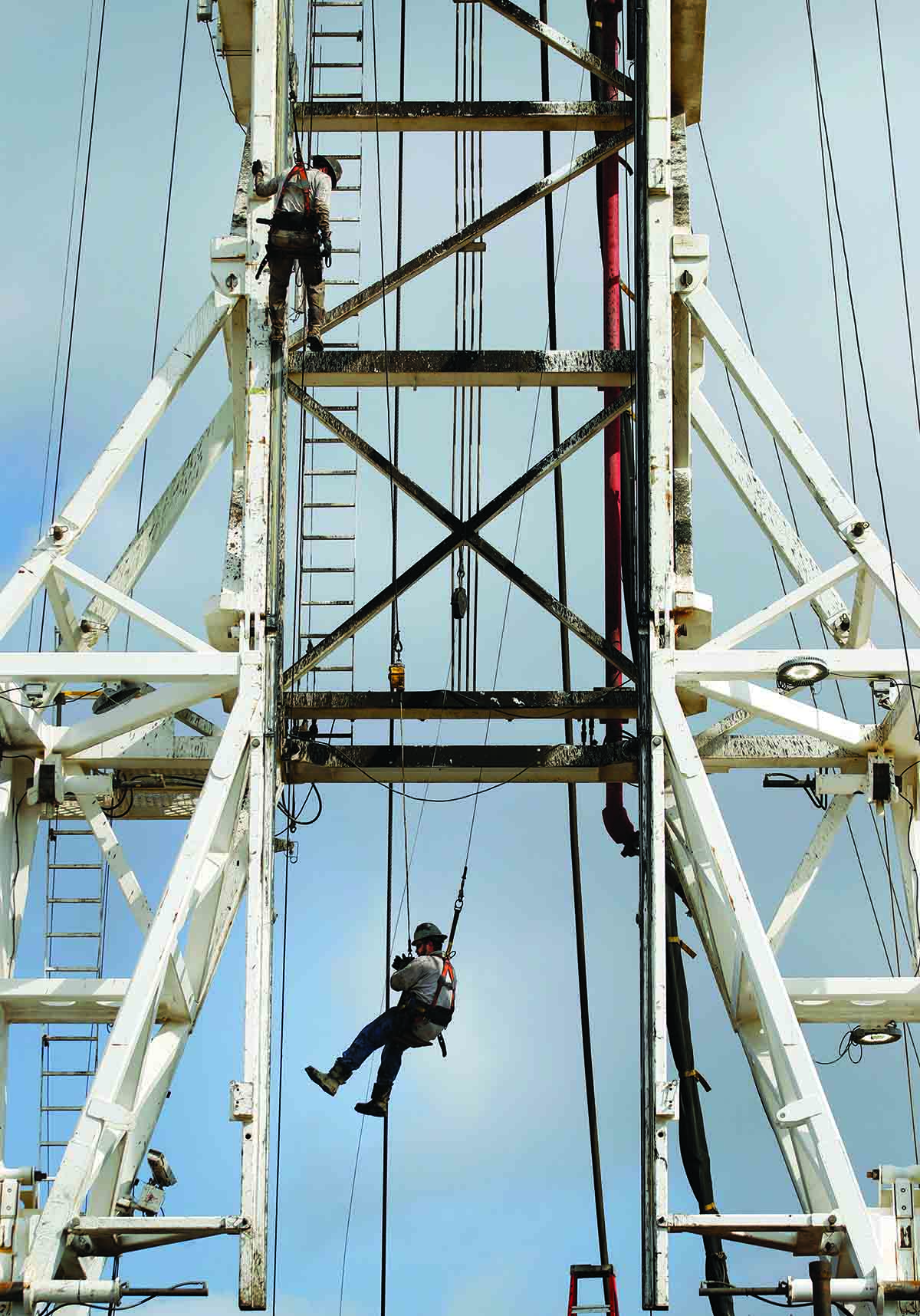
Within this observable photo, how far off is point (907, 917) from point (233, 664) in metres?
6.01

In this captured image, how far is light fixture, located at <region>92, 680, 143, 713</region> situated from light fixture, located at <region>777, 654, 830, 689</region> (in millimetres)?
5199

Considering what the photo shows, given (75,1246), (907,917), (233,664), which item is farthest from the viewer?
(907,917)

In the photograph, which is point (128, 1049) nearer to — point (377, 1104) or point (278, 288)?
point (377, 1104)

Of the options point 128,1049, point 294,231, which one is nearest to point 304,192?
point 294,231

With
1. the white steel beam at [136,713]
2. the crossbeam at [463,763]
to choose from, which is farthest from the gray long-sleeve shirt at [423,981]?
the white steel beam at [136,713]

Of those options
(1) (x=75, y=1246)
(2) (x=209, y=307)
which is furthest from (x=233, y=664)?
(1) (x=75, y=1246)

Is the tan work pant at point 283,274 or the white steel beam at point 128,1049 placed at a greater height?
the tan work pant at point 283,274

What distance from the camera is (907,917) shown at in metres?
24.9

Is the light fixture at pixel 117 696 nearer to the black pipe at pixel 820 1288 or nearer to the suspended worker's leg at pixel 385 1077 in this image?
the suspended worker's leg at pixel 385 1077

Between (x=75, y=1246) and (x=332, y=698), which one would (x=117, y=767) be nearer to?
(x=332, y=698)

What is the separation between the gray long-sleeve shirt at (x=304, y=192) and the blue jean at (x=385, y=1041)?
631 centimetres

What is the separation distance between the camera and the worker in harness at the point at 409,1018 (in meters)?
23.9

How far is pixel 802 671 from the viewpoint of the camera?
2277 cm

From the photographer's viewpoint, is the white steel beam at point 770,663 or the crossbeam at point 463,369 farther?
the crossbeam at point 463,369
